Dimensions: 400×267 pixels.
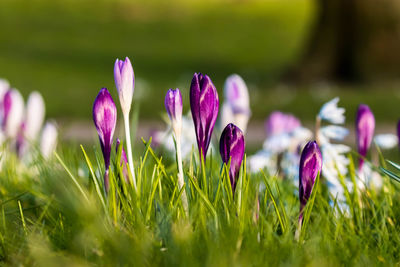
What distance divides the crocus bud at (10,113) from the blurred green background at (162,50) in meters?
6.87

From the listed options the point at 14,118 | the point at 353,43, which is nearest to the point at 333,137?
the point at 14,118

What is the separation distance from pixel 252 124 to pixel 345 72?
600 cm

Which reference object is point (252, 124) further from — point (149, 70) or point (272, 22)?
point (272, 22)

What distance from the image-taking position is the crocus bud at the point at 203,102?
62.1 inches

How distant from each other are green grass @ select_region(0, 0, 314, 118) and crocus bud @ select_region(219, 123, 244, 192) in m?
8.89

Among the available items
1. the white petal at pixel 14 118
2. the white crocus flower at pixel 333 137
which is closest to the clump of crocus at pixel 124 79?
the white crocus flower at pixel 333 137

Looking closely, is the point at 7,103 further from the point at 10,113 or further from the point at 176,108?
the point at 176,108

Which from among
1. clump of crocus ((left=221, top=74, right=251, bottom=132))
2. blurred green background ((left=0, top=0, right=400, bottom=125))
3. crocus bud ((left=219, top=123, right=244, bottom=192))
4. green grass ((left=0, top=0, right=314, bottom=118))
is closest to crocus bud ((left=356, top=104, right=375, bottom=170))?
clump of crocus ((left=221, top=74, right=251, bottom=132))

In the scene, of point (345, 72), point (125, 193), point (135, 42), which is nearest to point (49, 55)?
point (135, 42)

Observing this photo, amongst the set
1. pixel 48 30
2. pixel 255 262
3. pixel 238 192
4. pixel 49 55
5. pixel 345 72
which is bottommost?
pixel 255 262

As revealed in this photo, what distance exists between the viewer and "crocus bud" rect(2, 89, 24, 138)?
2.56m

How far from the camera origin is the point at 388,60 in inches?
569

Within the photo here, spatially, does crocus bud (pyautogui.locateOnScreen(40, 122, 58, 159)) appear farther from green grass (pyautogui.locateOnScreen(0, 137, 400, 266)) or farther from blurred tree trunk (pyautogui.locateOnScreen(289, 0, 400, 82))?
blurred tree trunk (pyautogui.locateOnScreen(289, 0, 400, 82))

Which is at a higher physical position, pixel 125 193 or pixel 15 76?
pixel 15 76
